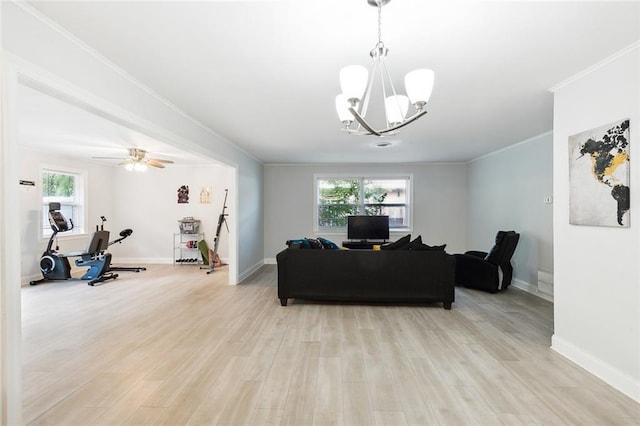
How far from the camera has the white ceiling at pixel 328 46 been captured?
1.64 meters

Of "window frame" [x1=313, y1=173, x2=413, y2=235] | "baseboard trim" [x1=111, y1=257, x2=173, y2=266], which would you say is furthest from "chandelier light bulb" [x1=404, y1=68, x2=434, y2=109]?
"baseboard trim" [x1=111, y1=257, x2=173, y2=266]

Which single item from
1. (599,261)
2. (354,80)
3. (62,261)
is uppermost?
(354,80)

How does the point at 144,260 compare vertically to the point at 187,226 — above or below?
below

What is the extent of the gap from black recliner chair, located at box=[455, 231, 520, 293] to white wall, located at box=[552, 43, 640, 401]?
6.13 feet

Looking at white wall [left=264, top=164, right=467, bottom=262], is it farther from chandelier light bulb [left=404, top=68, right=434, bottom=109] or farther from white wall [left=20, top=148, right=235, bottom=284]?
chandelier light bulb [left=404, top=68, right=434, bottom=109]

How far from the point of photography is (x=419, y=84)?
1703 millimetres

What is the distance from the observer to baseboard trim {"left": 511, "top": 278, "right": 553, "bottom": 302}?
420 cm

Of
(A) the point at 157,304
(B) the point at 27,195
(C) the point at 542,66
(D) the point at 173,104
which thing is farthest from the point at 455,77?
(B) the point at 27,195

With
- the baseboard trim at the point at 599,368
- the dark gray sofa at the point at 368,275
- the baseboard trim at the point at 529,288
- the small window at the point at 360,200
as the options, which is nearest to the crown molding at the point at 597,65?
the dark gray sofa at the point at 368,275

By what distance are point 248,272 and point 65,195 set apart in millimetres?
4257

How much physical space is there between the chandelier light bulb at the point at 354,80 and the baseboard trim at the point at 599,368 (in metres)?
2.71

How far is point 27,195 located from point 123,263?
2418mm

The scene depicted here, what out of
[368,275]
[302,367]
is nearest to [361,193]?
[368,275]

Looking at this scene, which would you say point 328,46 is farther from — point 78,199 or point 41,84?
point 78,199
